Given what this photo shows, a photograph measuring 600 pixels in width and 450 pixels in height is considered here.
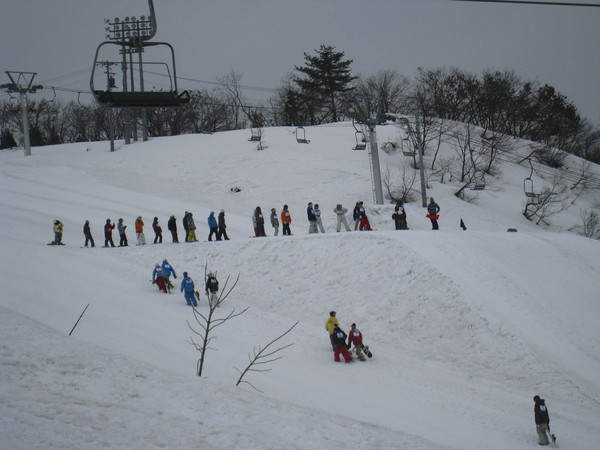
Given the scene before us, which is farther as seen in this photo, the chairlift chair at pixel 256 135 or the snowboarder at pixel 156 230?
the chairlift chair at pixel 256 135

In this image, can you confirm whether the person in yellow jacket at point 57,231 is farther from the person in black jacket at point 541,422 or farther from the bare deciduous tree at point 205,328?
the person in black jacket at point 541,422

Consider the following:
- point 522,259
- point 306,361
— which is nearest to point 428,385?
point 306,361

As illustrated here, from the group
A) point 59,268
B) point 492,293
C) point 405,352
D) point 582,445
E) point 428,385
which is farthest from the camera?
point 59,268

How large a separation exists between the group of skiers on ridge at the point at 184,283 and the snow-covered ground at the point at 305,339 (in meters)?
0.36

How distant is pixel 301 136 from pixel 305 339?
32.6 m

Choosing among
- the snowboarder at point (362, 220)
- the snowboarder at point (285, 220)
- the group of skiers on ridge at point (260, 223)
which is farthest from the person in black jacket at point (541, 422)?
the snowboarder at point (285, 220)

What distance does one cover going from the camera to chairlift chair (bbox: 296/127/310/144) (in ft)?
151

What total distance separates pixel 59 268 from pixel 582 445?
1879 centimetres

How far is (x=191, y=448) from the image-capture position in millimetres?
7750

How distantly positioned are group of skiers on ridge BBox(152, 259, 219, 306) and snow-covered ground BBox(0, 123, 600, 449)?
14.0 inches

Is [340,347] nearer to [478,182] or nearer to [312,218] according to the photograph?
[312,218]

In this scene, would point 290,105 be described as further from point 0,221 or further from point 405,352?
point 405,352

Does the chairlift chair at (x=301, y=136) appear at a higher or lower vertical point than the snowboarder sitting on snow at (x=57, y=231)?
higher

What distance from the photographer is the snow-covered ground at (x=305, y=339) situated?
8.81 m
